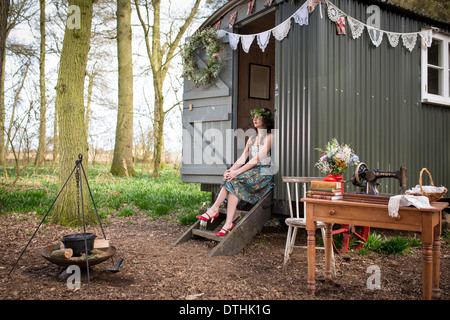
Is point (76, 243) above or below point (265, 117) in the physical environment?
below

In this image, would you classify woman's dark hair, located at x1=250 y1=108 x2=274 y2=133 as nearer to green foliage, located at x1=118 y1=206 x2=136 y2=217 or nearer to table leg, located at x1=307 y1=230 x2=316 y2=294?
table leg, located at x1=307 y1=230 x2=316 y2=294

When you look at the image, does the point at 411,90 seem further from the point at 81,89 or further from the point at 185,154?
the point at 81,89

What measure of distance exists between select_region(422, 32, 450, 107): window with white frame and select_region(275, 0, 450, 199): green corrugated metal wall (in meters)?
0.40

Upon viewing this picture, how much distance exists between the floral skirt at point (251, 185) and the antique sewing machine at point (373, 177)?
180 cm

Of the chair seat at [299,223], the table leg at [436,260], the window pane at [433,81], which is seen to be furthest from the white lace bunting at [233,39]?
the table leg at [436,260]

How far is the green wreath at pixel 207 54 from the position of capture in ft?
19.4

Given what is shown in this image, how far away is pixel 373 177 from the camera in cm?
331

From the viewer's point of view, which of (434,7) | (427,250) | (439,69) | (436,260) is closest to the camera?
(427,250)

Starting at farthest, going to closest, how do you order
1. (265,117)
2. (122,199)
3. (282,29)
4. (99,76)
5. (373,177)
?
(99,76)
(122,199)
(265,117)
(282,29)
(373,177)

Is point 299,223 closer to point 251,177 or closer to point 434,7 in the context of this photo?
point 251,177

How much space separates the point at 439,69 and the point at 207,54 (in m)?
3.94

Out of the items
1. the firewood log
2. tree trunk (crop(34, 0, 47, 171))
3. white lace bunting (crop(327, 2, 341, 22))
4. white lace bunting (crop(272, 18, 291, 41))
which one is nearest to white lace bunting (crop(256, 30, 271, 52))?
white lace bunting (crop(272, 18, 291, 41))

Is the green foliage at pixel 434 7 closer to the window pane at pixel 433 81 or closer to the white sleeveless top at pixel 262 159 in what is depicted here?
the window pane at pixel 433 81

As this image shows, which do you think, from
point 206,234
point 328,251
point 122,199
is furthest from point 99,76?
point 328,251
